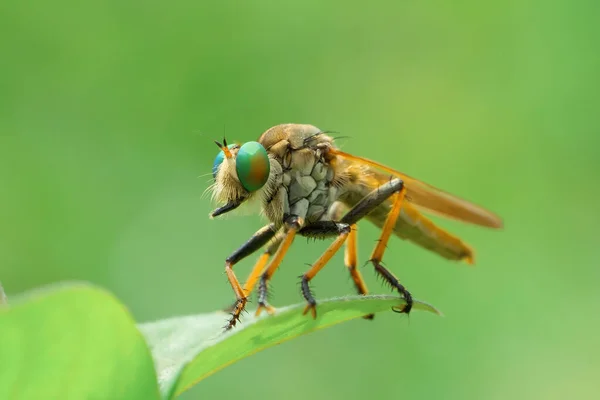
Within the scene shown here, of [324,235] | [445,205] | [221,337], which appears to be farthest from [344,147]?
[221,337]

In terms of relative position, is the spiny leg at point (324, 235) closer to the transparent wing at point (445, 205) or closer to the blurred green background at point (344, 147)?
the transparent wing at point (445, 205)

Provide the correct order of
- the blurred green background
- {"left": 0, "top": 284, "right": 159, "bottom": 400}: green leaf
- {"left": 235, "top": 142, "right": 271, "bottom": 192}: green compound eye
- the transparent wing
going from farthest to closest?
1. the blurred green background
2. the transparent wing
3. {"left": 235, "top": 142, "right": 271, "bottom": 192}: green compound eye
4. {"left": 0, "top": 284, "right": 159, "bottom": 400}: green leaf

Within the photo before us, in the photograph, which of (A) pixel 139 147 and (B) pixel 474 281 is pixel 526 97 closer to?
(B) pixel 474 281

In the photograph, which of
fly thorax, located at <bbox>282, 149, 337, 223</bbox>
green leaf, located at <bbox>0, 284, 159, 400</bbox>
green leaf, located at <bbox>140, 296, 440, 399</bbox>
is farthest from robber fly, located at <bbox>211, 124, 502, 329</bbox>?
green leaf, located at <bbox>0, 284, 159, 400</bbox>

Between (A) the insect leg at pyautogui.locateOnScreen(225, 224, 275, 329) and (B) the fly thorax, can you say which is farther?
(B) the fly thorax

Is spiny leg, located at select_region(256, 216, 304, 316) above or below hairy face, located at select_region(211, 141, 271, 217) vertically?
below

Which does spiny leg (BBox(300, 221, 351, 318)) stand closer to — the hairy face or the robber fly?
the robber fly

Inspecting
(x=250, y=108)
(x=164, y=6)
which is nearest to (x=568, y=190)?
(x=250, y=108)
